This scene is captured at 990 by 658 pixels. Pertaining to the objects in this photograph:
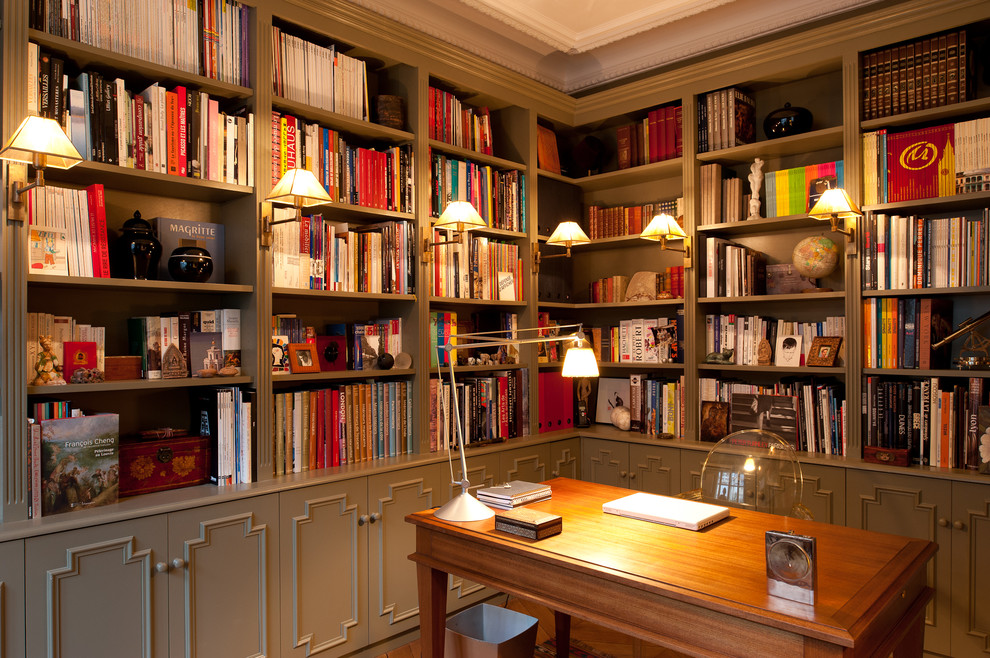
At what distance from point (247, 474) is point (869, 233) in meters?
3.09

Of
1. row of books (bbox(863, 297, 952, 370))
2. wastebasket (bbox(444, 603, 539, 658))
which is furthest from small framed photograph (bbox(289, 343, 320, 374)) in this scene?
row of books (bbox(863, 297, 952, 370))

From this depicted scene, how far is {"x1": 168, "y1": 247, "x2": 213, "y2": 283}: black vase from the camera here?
259cm

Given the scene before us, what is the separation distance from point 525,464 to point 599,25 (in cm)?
256

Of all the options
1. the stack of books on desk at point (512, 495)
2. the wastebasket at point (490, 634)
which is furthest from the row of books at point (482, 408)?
the wastebasket at point (490, 634)

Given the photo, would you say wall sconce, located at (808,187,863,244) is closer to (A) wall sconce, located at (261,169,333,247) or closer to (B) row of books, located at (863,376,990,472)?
(B) row of books, located at (863,376,990,472)

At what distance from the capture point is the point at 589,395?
4.37 m

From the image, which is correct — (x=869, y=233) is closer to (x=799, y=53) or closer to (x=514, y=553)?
(x=799, y=53)

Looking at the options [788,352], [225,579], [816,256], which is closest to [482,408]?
[225,579]

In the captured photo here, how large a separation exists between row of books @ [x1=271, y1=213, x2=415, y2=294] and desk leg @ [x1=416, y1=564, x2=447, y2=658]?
55.8 inches

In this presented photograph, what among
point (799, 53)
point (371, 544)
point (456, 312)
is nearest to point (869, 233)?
point (799, 53)

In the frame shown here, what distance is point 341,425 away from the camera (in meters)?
3.09

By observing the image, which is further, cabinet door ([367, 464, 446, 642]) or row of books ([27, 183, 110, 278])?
cabinet door ([367, 464, 446, 642])

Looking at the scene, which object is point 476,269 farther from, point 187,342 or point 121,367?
point 121,367

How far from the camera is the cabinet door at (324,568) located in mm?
2723
